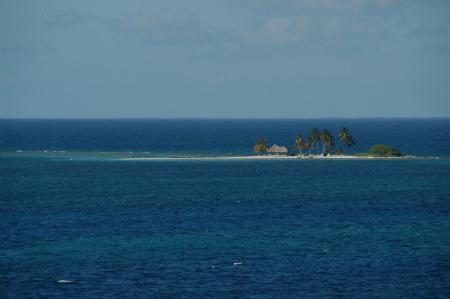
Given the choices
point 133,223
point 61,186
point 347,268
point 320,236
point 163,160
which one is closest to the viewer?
point 347,268

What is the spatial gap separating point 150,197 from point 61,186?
2385 cm

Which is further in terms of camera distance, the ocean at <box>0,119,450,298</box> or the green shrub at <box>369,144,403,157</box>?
the green shrub at <box>369,144,403,157</box>

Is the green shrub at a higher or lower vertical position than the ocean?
higher

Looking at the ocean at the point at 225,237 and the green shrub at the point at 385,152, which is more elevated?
the green shrub at the point at 385,152

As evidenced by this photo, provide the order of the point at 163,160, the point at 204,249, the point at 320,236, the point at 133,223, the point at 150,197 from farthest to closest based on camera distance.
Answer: the point at 163,160
the point at 150,197
the point at 133,223
the point at 320,236
the point at 204,249

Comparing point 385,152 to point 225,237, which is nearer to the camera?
point 225,237

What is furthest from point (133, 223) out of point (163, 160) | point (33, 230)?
point (163, 160)

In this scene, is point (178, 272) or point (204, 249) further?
point (204, 249)

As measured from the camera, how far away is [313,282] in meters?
49.7

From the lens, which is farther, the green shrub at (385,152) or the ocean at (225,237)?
the green shrub at (385,152)

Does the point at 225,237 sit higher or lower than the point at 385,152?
lower

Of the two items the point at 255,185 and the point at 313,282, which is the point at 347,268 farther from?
the point at 255,185

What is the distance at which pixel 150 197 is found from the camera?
97.6 metres

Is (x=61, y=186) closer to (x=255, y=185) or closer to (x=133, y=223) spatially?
(x=255, y=185)
